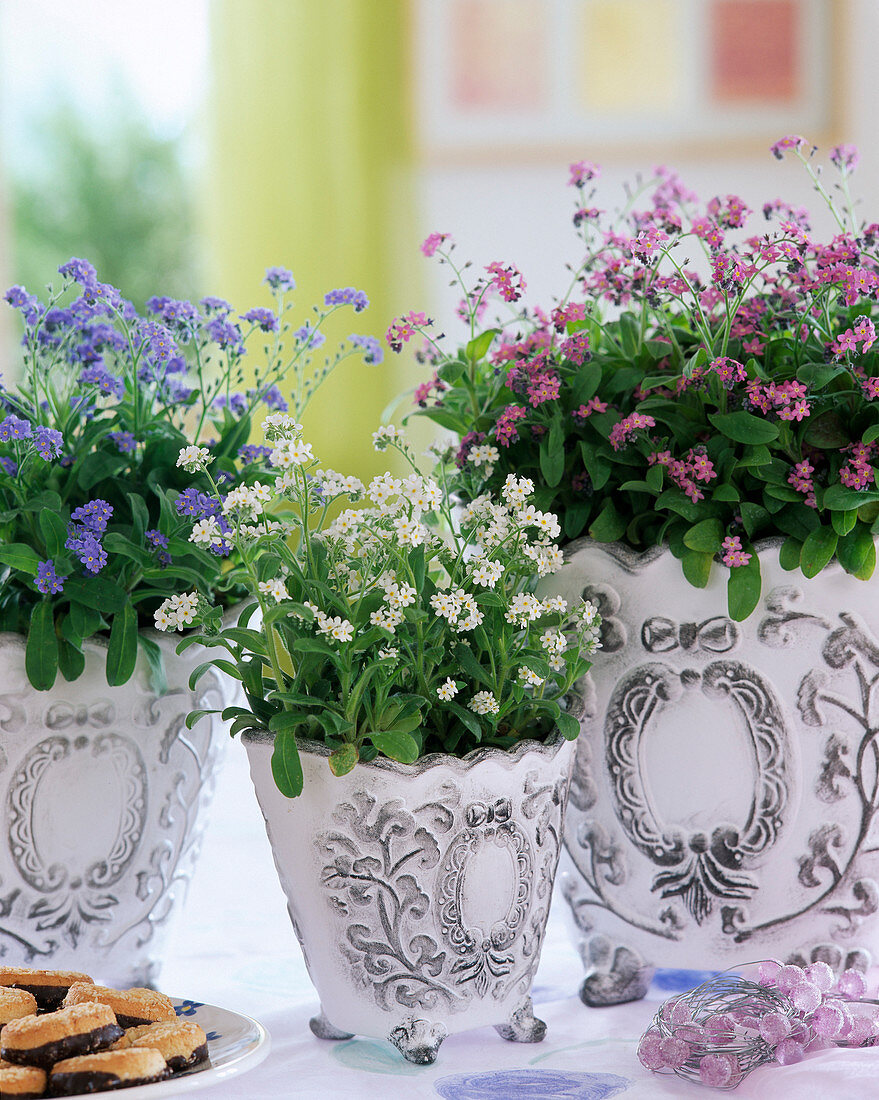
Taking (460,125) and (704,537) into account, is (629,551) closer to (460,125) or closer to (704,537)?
(704,537)

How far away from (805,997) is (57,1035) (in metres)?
0.41

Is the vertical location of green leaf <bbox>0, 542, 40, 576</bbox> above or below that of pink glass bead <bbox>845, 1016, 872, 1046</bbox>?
above

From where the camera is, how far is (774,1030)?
643 mm

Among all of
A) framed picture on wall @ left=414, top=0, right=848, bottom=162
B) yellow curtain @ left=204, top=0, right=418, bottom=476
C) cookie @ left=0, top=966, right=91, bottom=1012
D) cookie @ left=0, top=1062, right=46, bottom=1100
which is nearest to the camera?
cookie @ left=0, top=1062, right=46, bottom=1100

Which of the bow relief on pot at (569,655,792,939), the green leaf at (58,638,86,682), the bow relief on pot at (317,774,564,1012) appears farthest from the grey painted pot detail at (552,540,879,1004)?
the green leaf at (58,638,86,682)

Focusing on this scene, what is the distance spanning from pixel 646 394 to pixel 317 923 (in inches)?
16.0

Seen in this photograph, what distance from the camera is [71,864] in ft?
2.55

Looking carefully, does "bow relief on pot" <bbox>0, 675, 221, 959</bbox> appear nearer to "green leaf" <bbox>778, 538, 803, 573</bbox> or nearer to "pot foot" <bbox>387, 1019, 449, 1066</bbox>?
"pot foot" <bbox>387, 1019, 449, 1066</bbox>

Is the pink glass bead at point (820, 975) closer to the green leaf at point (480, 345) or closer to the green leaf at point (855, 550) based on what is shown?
the green leaf at point (855, 550)

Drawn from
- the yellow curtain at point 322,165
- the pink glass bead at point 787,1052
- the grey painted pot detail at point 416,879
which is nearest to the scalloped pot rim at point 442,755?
the grey painted pot detail at point 416,879

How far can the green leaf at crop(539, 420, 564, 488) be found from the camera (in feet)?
2.54

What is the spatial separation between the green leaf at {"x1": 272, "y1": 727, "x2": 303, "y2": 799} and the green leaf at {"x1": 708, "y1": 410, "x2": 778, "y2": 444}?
12.8 inches

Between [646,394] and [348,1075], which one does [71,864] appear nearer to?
[348,1075]

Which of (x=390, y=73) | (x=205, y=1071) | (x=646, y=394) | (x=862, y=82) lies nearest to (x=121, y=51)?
(x=390, y=73)
